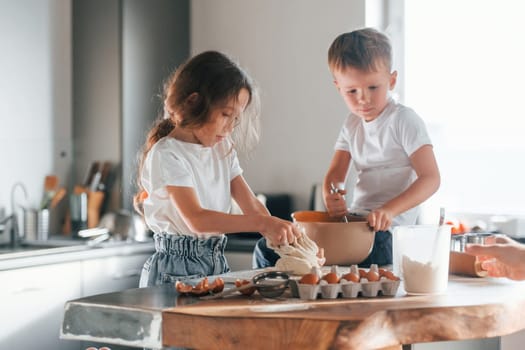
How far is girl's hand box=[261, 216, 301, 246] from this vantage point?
164cm

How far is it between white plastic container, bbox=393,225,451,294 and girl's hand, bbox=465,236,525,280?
0.15m

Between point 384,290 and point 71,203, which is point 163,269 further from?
point 71,203

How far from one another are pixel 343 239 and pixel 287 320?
2.07 ft

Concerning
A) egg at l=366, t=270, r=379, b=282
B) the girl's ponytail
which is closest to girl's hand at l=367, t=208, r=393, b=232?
egg at l=366, t=270, r=379, b=282

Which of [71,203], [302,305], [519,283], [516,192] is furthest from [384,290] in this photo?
[71,203]

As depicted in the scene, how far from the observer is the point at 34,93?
11.7 ft

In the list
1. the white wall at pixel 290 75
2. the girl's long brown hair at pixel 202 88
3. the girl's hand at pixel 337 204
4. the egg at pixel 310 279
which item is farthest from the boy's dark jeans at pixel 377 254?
the white wall at pixel 290 75

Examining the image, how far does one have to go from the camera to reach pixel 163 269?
6.20 feet

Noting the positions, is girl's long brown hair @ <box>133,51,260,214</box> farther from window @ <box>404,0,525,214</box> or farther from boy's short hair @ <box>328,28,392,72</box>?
window @ <box>404,0,525,214</box>

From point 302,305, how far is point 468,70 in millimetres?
2114

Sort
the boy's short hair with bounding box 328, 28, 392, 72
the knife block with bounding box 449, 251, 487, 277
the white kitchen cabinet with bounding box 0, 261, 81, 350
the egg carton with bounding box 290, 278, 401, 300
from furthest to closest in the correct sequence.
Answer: the white kitchen cabinet with bounding box 0, 261, 81, 350, the boy's short hair with bounding box 328, 28, 392, 72, the knife block with bounding box 449, 251, 487, 277, the egg carton with bounding box 290, 278, 401, 300

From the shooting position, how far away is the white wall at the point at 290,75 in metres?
3.47

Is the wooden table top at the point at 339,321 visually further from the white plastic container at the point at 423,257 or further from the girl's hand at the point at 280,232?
the girl's hand at the point at 280,232

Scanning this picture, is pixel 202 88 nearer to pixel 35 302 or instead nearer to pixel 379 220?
pixel 379 220
